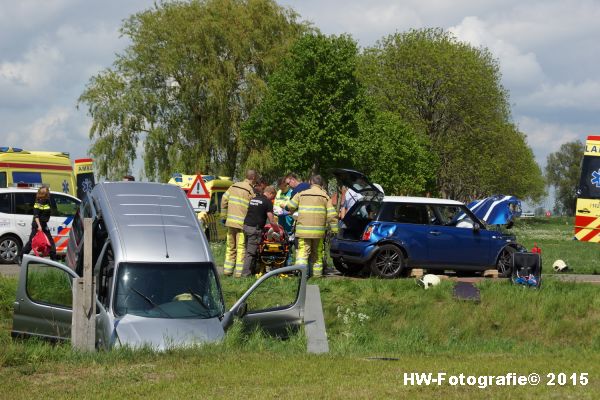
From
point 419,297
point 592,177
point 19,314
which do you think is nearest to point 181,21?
point 592,177

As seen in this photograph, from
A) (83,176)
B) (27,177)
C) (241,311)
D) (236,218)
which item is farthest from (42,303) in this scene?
(83,176)

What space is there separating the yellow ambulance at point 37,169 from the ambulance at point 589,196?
13865 millimetres

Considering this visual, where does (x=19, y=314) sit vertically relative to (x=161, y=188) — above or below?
below

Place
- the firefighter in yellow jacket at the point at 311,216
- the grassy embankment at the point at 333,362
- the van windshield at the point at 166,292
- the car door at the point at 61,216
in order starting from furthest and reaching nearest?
the car door at the point at 61,216 → the firefighter in yellow jacket at the point at 311,216 → the van windshield at the point at 166,292 → the grassy embankment at the point at 333,362

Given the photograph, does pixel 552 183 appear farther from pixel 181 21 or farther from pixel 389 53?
pixel 181 21

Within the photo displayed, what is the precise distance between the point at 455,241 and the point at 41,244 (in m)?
8.40

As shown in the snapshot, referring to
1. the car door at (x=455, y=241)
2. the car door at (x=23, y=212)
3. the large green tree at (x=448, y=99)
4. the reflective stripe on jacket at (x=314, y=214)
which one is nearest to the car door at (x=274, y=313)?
the reflective stripe on jacket at (x=314, y=214)

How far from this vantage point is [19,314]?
12.6 m

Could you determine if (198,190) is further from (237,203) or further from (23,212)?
(237,203)

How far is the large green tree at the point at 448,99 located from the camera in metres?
65.1

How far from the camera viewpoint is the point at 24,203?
23.3 m

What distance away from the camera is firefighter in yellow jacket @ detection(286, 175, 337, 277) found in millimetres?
17453

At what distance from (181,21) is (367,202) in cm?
3346

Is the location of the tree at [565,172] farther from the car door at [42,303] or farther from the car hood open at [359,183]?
the car door at [42,303]
